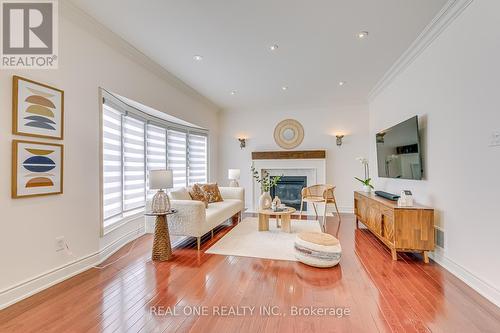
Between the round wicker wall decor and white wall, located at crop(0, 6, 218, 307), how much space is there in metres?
3.89

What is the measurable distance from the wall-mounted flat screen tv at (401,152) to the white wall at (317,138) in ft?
4.93

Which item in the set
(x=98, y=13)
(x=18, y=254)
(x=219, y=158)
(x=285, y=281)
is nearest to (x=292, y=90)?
(x=219, y=158)

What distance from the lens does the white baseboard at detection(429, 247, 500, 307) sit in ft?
6.74

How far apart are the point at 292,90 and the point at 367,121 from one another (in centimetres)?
229

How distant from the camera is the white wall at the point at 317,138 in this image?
19.9ft

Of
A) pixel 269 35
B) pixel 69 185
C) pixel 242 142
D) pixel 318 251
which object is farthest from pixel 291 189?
pixel 69 185

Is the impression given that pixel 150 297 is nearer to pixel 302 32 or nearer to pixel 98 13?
pixel 98 13

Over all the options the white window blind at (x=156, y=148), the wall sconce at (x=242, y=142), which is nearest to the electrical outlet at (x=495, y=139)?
the white window blind at (x=156, y=148)

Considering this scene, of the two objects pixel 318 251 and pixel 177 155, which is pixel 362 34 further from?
pixel 177 155

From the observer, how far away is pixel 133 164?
13.1 feet

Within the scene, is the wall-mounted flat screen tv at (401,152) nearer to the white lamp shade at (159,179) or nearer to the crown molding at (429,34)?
the crown molding at (429,34)

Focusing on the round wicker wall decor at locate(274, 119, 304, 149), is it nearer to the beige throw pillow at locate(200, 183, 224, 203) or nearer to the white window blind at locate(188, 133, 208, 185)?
the white window blind at locate(188, 133, 208, 185)

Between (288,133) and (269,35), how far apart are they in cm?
363

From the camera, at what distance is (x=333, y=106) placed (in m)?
6.16
